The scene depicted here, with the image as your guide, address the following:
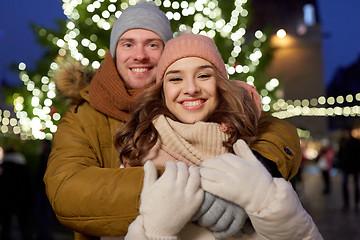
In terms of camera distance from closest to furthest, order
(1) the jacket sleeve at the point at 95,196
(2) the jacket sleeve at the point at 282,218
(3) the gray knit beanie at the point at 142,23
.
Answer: (2) the jacket sleeve at the point at 282,218 < (1) the jacket sleeve at the point at 95,196 < (3) the gray knit beanie at the point at 142,23

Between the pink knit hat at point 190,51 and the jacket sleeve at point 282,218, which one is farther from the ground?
the pink knit hat at point 190,51

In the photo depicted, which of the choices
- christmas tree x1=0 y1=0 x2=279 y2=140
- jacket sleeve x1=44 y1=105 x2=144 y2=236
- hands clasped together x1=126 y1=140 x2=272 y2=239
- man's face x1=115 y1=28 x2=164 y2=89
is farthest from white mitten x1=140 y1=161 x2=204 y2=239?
christmas tree x1=0 y1=0 x2=279 y2=140

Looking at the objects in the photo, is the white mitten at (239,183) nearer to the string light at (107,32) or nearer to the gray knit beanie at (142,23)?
the gray knit beanie at (142,23)

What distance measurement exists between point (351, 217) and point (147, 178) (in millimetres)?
9324

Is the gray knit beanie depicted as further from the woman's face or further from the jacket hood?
the woman's face

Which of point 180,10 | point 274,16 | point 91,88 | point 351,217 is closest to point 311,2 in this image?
point 274,16

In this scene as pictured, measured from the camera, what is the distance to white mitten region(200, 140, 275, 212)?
5.89 feet

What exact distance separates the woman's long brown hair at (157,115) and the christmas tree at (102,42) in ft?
14.5

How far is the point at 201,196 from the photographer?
5.94 feet

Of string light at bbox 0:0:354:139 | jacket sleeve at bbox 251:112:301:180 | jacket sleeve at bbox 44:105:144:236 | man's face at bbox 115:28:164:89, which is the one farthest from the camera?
string light at bbox 0:0:354:139

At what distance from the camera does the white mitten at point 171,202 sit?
179 cm

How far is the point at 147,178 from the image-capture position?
187 cm

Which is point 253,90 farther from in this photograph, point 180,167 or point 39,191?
point 39,191

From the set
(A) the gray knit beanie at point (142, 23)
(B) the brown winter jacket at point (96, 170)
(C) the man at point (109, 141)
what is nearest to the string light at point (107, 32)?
(A) the gray knit beanie at point (142, 23)
